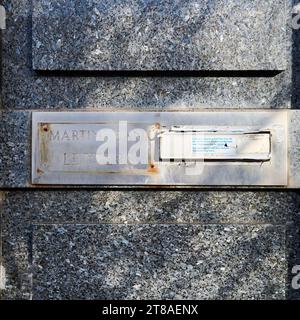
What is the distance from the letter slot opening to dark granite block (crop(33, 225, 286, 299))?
1.25ft

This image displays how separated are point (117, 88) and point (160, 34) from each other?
37 cm

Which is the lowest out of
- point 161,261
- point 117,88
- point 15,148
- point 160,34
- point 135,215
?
point 161,261

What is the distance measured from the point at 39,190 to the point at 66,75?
0.64 meters

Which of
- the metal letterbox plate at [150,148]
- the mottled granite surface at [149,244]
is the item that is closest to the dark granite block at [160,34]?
the metal letterbox plate at [150,148]

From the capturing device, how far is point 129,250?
2641 millimetres

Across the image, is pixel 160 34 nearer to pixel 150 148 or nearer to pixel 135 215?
pixel 150 148

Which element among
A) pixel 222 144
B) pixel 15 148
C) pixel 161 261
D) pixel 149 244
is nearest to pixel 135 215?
pixel 149 244

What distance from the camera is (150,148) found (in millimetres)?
2607

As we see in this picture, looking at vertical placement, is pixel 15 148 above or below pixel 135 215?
above

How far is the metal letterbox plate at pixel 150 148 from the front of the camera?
8.51ft

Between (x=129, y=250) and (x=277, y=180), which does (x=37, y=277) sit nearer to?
(x=129, y=250)

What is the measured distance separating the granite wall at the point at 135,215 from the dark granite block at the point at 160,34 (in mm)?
51

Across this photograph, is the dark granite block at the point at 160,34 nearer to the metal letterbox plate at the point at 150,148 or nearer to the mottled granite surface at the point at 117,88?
the mottled granite surface at the point at 117,88

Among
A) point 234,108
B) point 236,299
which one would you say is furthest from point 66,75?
point 236,299
